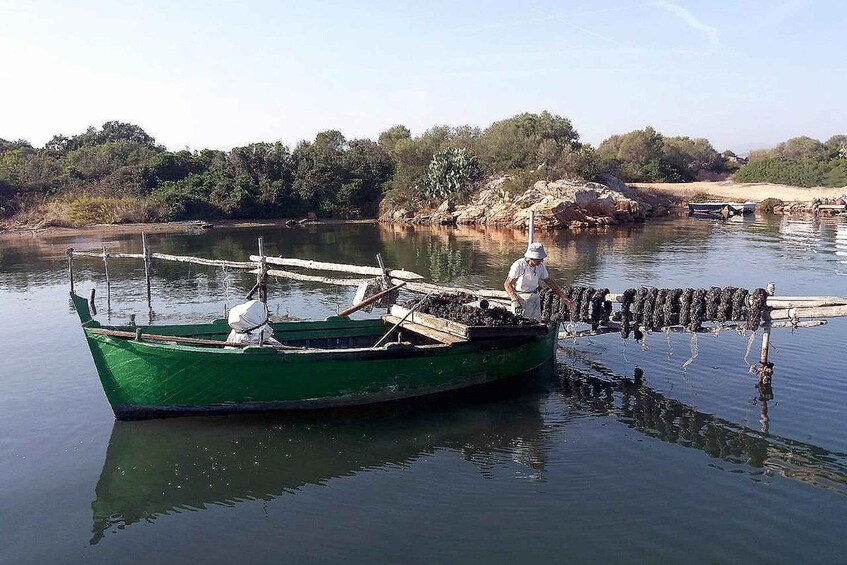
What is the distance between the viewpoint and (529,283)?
36.4 ft

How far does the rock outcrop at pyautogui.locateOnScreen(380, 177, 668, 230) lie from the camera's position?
4434cm

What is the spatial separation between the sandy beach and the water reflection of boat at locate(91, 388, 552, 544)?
5157cm

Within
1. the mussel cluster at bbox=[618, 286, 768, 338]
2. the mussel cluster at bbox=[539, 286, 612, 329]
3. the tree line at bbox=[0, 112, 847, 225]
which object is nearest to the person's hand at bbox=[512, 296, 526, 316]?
the mussel cluster at bbox=[539, 286, 612, 329]

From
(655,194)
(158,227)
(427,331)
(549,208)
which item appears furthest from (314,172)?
(427,331)

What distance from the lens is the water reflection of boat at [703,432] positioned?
26.5ft

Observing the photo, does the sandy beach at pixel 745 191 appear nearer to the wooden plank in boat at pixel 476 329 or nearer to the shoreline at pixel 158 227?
the shoreline at pixel 158 227

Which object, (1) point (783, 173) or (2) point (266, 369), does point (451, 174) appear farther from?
(2) point (266, 369)

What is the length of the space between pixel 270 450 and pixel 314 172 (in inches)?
2032

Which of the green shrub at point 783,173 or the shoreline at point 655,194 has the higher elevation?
the green shrub at point 783,173

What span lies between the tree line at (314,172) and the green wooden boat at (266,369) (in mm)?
40568

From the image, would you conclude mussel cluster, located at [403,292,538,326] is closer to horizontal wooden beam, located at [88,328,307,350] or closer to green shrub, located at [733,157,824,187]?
horizontal wooden beam, located at [88,328,307,350]

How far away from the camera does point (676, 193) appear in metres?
58.2

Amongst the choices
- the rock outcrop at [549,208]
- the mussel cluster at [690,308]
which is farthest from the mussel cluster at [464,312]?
the rock outcrop at [549,208]

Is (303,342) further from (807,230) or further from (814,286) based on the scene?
(807,230)
